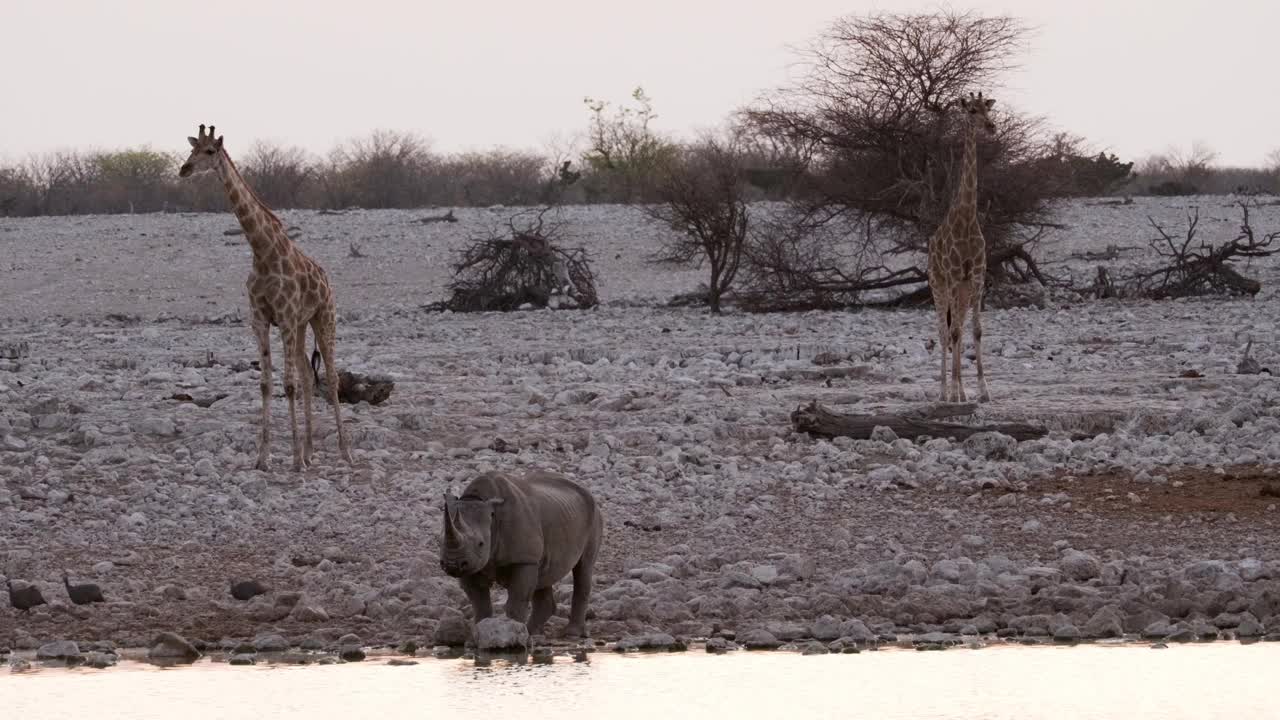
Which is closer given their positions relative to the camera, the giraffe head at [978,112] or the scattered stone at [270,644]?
the scattered stone at [270,644]

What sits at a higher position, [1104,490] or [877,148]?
[877,148]

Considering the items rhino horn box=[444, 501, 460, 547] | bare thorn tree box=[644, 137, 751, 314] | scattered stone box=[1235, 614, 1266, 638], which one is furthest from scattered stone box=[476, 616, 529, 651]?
bare thorn tree box=[644, 137, 751, 314]

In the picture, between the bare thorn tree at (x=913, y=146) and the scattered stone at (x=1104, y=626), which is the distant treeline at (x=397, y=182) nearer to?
the bare thorn tree at (x=913, y=146)

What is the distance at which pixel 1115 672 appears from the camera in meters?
A: 8.06

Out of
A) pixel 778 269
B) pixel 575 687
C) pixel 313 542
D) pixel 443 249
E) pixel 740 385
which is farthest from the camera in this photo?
pixel 443 249

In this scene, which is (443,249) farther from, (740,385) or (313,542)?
(313,542)

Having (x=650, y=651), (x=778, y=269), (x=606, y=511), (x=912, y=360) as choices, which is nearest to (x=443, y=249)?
(x=778, y=269)

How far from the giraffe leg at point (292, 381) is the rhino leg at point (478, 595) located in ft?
15.2

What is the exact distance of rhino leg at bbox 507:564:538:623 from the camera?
814 cm

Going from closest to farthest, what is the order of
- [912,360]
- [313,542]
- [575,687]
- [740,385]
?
[575,687] → [313,542] → [740,385] → [912,360]

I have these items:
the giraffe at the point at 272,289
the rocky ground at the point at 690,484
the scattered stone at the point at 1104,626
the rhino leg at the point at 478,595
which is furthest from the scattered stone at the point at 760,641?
the giraffe at the point at 272,289

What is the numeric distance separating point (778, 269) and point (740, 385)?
9.57m

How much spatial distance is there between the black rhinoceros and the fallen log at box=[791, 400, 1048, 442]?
16.4 feet

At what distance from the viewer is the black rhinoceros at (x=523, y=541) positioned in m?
7.81
